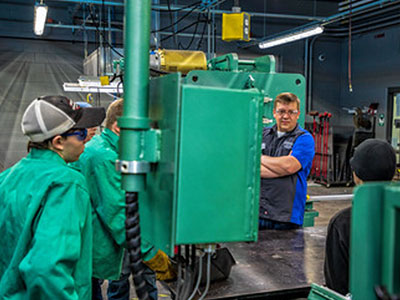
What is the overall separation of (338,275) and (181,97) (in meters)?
0.92

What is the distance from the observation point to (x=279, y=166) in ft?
7.64

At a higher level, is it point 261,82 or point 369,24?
point 369,24

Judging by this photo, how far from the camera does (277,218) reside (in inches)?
93.2

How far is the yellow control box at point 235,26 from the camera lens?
12.9 feet

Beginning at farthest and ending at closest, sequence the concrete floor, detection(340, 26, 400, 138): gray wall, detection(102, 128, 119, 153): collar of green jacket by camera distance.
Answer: detection(340, 26, 400, 138): gray wall, the concrete floor, detection(102, 128, 119, 153): collar of green jacket

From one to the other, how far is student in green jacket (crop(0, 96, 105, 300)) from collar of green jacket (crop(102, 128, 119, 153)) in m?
0.42

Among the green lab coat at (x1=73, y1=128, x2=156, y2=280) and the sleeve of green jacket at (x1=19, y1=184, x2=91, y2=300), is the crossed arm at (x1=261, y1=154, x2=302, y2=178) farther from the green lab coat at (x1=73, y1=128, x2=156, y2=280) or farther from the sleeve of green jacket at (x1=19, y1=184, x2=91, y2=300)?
the sleeve of green jacket at (x1=19, y1=184, x2=91, y2=300)

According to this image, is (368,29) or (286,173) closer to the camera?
(286,173)

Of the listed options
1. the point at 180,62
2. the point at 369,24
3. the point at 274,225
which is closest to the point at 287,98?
the point at 180,62

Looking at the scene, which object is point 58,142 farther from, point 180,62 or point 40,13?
point 40,13

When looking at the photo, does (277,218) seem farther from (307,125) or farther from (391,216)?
(307,125)

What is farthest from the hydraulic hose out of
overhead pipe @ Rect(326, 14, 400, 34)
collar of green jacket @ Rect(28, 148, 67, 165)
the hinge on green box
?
overhead pipe @ Rect(326, 14, 400, 34)

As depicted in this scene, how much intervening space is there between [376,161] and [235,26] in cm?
298

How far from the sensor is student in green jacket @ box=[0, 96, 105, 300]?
3.70ft
